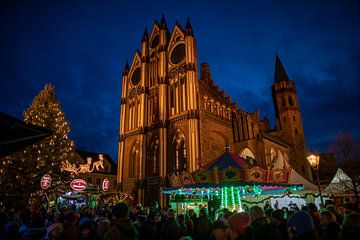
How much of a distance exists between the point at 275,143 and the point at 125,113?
23.4 metres

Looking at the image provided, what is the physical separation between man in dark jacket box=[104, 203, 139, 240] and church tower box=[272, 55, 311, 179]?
41024 millimetres

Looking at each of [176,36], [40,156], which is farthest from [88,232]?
[176,36]

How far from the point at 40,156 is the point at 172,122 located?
14930mm

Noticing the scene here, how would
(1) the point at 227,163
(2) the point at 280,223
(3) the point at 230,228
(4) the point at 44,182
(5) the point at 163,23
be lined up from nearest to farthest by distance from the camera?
(3) the point at 230,228 < (2) the point at 280,223 < (1) the point at 227,163 < (4) the point at 44,182 < (5) the point at 163,23

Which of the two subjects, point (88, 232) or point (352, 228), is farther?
point (88, 232)

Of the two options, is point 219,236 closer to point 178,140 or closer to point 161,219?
point 161,219

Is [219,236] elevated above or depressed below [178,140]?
below

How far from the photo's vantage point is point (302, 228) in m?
3.30

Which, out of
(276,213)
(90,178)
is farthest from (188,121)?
(90,178)

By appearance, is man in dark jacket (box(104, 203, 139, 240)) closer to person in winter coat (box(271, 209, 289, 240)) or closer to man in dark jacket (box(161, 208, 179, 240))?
man in dark jacket (box(161, 208, 179, 240))

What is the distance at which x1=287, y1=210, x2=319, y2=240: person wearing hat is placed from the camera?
329 cm

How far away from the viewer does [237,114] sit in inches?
1287

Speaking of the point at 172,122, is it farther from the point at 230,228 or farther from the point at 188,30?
the point at 230,228

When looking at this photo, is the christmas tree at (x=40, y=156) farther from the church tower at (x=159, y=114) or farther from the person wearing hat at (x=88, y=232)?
the person wearing hat at (x=88, y=232)
